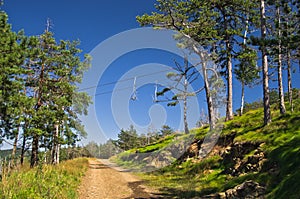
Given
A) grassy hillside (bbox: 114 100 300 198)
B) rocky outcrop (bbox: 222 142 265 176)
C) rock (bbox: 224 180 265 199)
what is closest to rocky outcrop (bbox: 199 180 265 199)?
rock (bbox: 224 180 265 199)

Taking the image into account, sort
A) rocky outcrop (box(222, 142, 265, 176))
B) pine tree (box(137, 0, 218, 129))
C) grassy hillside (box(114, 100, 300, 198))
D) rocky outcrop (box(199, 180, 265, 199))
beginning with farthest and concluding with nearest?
pine tree (box(137, 0, 218, 129)) → rocky outcrop (box(222, 142, 265, 176)) → grassy hillside (box(114, 100, 300, 198)) → rocky outcrop (box(199, 180, 265, 199))

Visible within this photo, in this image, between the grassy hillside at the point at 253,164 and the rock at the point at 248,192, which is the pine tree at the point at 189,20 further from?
the rock at the point at 248,192

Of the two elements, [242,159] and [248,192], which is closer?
[248,192]

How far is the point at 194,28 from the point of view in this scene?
70.0 ft

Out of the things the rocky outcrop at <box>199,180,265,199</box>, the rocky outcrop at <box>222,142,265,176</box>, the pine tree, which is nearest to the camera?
the rocky outcrop at <box>199,180,265,199</box>

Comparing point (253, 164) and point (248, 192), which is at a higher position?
point (253, 164)

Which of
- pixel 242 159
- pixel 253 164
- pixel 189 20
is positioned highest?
pixel 189 20

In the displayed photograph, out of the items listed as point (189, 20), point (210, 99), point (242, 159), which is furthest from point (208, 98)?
point (242, 159)

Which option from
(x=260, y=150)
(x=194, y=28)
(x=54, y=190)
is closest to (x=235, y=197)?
(x=260, y=150)

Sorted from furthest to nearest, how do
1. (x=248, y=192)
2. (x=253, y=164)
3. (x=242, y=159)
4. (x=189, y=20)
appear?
(x=189, y=20) → (x=242, y=159) → (x=253, y=164) → (x=248, y=192)

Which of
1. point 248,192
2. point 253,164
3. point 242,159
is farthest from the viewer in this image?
point 242,159

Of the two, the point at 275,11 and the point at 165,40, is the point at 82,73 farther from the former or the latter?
the point at 275,11

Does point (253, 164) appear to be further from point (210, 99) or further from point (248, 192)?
point (210, 99)

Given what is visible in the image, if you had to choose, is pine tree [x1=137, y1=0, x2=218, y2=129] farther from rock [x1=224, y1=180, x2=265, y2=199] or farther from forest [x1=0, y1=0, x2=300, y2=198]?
rock [x1=224, y1=180, x2=265, y2=199]
